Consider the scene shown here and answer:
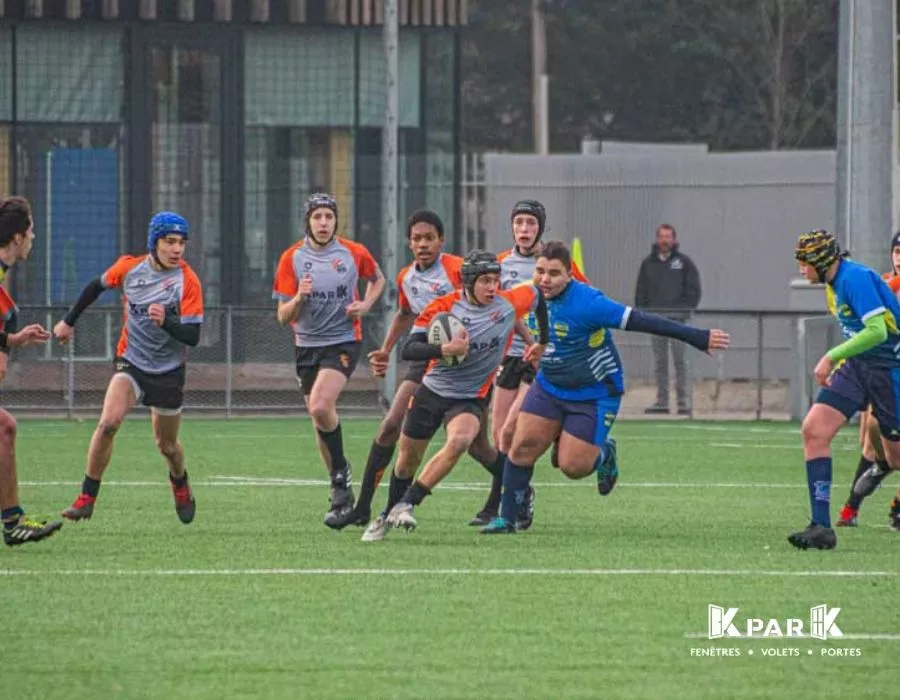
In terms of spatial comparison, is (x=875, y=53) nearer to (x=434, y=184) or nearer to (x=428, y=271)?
(x=434, y=184)

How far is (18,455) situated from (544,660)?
12573 mm

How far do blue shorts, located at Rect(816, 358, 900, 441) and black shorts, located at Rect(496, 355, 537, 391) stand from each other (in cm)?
253

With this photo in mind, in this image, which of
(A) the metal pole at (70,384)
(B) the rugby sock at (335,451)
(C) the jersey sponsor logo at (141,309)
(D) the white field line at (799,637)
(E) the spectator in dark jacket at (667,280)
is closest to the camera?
(D) the white field line at (799,637)

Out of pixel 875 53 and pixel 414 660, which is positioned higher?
pixel 875 53

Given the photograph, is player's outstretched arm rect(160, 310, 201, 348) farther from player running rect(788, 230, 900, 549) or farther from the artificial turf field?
player running rect(788, 230, 900, 549)

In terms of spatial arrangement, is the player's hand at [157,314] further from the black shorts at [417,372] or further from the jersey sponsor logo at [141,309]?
the black shorts at [417,372]

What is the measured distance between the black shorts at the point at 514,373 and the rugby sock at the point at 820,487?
2761 millimetres

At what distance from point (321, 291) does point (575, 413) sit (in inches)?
83.4

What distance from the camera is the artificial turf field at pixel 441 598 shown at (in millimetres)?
8492

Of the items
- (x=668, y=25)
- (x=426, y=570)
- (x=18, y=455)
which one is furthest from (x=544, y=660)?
(x=668, y=25)

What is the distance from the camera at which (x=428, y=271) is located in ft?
48.0

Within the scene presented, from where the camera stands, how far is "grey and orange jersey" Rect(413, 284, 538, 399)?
1348 cm

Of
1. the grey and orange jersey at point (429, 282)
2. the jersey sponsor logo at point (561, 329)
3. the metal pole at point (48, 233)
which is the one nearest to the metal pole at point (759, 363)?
the metal pole at point (48, 233)

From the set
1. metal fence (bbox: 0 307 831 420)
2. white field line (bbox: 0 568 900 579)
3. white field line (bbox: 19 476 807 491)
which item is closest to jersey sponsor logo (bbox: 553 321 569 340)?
white field line (bbox: 0 568 900 579)
